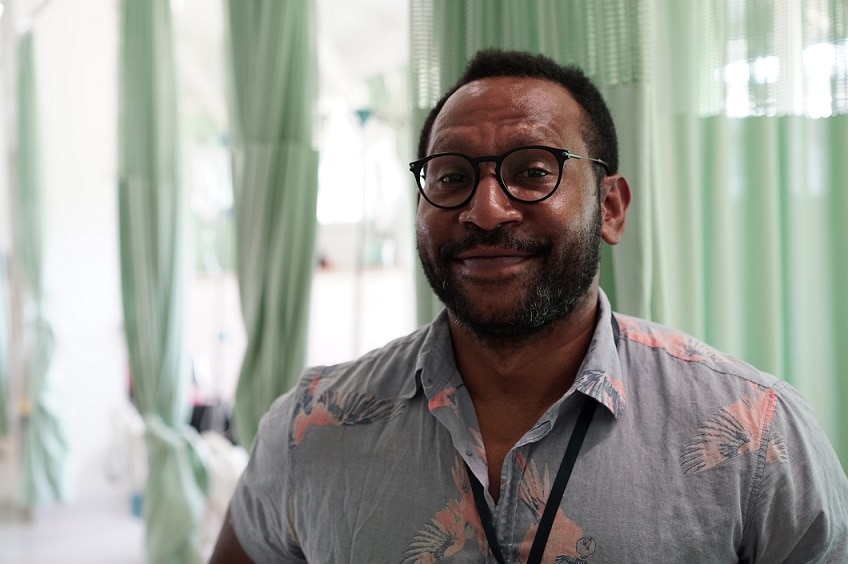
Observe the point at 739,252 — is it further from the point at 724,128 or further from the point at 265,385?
the point at 265,385

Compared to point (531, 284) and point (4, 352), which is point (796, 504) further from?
point (4, 352)

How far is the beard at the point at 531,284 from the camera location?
1.04 m

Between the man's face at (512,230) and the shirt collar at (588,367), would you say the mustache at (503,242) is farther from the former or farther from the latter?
the shirt collar at (588,367)

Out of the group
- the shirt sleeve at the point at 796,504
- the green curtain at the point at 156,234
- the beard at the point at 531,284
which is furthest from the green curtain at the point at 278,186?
the shirt sleeve at the point at 796,504

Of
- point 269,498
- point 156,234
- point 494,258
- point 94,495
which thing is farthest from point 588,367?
point 94,495

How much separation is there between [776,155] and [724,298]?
255mm

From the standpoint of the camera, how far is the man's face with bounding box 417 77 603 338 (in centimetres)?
104

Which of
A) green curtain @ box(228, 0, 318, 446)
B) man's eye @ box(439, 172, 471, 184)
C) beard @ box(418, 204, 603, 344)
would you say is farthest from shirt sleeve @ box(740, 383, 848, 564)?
green curtain @ box(228, 0, 318, 446)

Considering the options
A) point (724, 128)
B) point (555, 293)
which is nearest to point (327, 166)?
point (724, 128)

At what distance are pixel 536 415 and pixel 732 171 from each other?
1.99 ft

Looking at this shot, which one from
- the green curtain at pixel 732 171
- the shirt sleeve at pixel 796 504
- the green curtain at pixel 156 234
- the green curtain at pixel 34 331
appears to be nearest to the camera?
the shirt sleeve at pixel 796 504

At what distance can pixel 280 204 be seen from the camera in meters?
1.98

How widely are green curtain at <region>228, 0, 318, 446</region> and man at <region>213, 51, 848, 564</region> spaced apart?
2.50 ft

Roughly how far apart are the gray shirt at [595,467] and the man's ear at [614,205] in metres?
0.11
